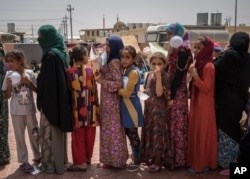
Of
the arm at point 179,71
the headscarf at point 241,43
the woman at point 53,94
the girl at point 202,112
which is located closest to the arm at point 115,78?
the woman at point 53,94

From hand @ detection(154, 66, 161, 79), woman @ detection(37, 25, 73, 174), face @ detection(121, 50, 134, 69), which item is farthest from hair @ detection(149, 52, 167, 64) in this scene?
woman @ detection(37, 25, 73, 174)

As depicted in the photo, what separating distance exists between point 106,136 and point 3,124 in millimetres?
1334

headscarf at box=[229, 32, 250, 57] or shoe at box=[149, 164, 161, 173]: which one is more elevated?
headscarf at box=[229, 32, 250, 57]

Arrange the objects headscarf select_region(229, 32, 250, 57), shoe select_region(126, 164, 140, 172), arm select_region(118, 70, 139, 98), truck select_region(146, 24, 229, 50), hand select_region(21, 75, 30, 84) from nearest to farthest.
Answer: headscarf select_region(229, 32, 250, 57)
arm select_region(118, 70, 139, 98)
hand select_region(21, 75, 30, 84)
shoe select_region(126, 164, 140, 172)
truck select_region(146, 24, 229, 50)

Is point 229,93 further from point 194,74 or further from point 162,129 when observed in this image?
point 162,129

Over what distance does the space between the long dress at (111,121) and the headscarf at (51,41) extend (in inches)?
20.8

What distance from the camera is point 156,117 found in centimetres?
349

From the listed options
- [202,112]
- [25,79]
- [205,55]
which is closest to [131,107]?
[202,112]

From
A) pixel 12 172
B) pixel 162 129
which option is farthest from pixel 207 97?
pixel 12 172

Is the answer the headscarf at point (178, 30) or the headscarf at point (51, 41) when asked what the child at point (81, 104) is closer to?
the headscarf at point (51, 41)

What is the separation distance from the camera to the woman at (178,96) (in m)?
3.41

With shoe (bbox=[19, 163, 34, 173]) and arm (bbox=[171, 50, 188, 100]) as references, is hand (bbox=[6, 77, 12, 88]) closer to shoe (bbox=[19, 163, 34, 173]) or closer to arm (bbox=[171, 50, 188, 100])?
shoe (bbox=[19, 163, 34, 173])

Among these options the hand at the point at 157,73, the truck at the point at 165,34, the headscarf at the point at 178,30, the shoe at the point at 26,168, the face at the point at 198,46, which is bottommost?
the shoe at the point at 26,168

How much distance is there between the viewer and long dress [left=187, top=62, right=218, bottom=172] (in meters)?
3.37
